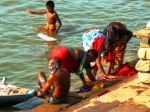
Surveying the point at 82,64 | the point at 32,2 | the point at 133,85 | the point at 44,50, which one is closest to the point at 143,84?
the point at 133,85

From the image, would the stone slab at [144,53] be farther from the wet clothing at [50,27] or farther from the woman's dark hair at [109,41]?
the wet clothing at [50,27]

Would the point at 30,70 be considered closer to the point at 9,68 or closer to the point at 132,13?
the point at 9,68

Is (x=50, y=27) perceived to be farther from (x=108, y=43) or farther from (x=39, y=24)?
(x=108, y=43)

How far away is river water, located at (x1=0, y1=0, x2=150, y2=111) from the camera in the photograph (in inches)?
391

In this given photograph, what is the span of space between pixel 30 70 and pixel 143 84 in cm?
348

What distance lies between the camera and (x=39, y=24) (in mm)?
13453

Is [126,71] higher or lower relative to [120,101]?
lower

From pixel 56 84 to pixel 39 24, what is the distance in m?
6.67

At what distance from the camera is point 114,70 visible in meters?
8.76

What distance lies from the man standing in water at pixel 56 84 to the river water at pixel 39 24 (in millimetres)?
1770

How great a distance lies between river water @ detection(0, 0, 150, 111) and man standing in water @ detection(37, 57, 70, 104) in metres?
1.77

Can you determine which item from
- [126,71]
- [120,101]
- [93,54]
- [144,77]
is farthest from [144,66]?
[126,71]

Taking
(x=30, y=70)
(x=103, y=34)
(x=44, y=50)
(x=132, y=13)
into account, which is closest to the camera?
(x=103, y=34)

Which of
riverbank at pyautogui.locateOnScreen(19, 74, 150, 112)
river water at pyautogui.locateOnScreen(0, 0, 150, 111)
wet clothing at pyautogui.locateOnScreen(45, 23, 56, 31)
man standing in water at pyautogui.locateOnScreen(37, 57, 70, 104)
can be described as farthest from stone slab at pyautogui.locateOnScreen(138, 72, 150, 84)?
wet clothing at pyautogui.locateOnScreen(45, 23, 56, 31)
